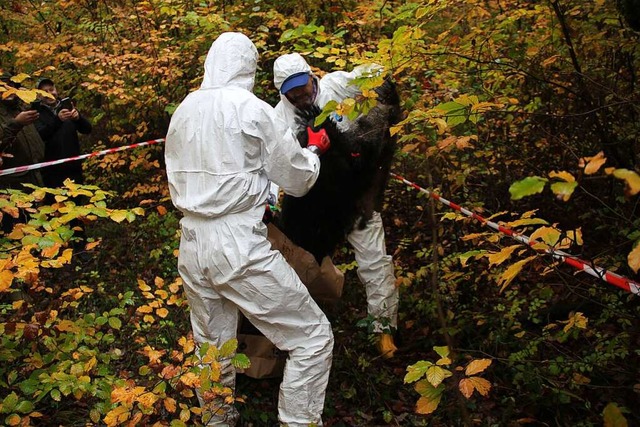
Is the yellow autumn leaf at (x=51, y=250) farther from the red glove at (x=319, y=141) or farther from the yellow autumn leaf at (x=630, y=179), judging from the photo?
the yellow autumn leaf at (x=630, y=179)

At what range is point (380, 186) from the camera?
398 centimetres

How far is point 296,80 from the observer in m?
3.69

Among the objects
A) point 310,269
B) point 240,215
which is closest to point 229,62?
point 240,215

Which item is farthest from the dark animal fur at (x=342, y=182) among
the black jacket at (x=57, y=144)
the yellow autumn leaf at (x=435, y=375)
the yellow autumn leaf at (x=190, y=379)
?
the black jacket at (x=57, y=144)

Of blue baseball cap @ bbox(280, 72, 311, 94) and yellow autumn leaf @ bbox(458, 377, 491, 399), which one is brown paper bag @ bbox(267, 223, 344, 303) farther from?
yellow autumn leaf @ bbox(458, 377, 491, 399)

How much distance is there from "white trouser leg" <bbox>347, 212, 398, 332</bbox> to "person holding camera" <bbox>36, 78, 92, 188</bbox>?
3291 mm

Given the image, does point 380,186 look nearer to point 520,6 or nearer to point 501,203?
point 501,203

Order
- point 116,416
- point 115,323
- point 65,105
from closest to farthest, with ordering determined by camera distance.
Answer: point 116,416
point 115,323
point 65,105

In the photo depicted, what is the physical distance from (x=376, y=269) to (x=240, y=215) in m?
1.45

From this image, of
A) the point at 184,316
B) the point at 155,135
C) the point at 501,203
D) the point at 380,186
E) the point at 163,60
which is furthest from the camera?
the point at 155,135

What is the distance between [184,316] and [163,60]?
3010 mm

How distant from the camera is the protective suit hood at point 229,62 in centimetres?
298

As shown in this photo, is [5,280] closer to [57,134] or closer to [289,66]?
[289,66]

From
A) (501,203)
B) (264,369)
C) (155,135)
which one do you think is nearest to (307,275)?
(264,369)
